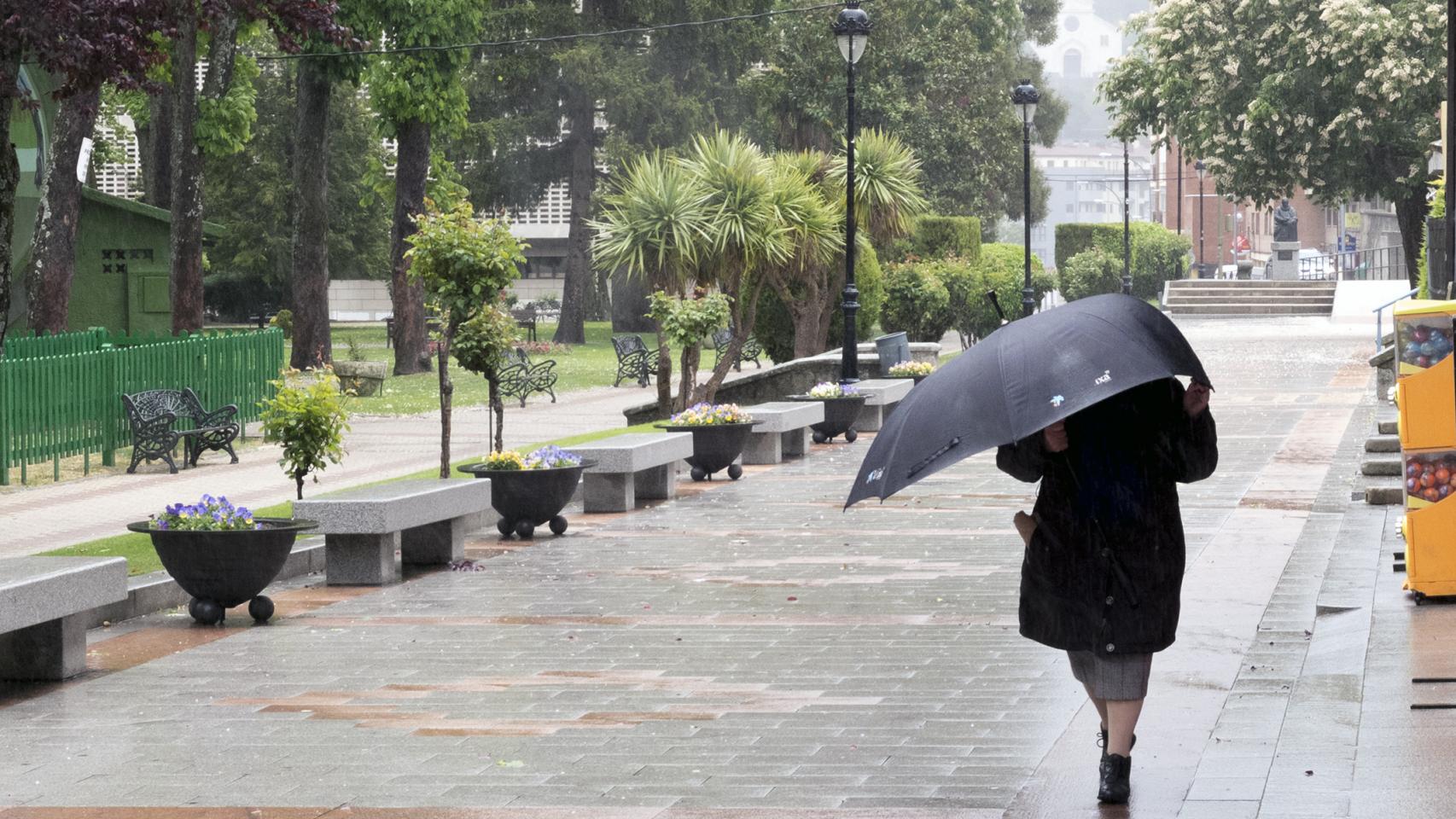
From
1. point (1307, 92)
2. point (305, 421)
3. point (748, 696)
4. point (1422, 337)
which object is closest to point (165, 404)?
point (305, 421)

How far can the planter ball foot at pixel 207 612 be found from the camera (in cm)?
1045

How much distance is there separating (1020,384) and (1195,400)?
0.68 m

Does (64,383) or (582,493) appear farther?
(64,383)

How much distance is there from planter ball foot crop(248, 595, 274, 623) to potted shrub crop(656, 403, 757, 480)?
24.8 feet

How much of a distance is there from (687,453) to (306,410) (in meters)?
4.92

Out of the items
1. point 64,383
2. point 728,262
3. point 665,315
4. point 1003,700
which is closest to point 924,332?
point 728,262

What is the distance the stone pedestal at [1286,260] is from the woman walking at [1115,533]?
57418 mm

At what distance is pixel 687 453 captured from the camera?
16.9 metres

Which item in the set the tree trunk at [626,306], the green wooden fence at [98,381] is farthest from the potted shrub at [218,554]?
the tree trunk at [626,306]

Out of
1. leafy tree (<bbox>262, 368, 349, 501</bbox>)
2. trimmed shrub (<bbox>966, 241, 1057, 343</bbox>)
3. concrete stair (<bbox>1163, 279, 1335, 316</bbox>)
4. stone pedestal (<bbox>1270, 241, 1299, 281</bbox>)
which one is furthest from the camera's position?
stone pedestal (<bbox>1270, 241, 1299, 281</bbox>)

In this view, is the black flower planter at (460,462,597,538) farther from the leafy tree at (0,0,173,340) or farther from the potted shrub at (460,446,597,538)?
the leafy tree at (0,0,173,340)

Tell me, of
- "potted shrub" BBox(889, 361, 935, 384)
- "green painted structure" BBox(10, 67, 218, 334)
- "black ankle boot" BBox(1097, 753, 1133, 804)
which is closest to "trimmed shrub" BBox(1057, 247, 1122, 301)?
"potted shrub" BBox(889, 361, 935, 384)

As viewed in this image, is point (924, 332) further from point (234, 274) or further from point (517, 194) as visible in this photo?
point (234, 274)

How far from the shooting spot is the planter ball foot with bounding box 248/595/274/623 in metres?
10.5
